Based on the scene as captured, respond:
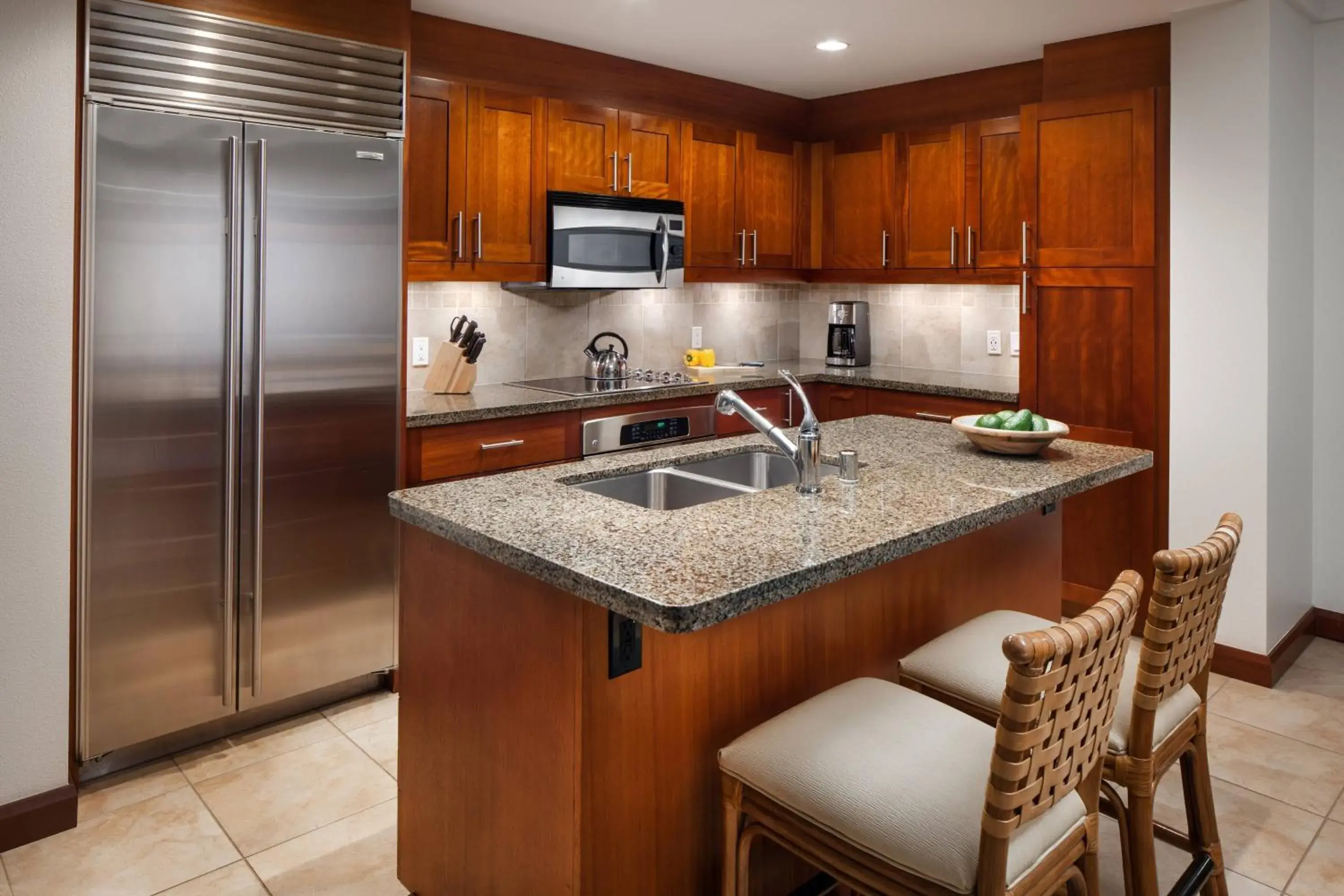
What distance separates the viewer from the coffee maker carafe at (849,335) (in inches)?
192

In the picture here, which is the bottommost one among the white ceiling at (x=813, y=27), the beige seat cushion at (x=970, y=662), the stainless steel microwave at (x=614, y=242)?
the beige seat cushion at (x=970, y=662)

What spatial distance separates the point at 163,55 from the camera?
100 inches

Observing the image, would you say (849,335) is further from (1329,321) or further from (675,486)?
(675,486)

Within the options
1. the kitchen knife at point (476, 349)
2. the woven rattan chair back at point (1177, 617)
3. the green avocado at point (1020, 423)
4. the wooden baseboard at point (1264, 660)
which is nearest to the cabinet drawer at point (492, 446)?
the kitchen knife at point (476, 349)

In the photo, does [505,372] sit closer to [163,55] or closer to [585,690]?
[163,55]

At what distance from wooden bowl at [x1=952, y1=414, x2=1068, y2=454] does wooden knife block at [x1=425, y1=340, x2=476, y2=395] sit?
1.94m

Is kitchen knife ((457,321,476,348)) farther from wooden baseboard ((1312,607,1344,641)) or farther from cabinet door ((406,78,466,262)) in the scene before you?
wooden baseboard ((1312,607,1344,641))

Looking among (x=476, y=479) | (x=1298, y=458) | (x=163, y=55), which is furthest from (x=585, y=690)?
(x=1298, y=458)

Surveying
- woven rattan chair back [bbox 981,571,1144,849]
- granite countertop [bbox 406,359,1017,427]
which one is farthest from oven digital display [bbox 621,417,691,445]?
woven rattan chair back [bbox 981,571,1144,849]

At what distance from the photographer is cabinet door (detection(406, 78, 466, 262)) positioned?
3371mm

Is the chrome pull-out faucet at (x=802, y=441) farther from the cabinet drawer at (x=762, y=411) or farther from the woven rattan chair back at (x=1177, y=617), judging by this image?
the cabinet drawer at (x=762, y=411)

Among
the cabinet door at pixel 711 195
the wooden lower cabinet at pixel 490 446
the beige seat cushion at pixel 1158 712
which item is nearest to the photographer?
the beige seat cushion at pixel 1158 712

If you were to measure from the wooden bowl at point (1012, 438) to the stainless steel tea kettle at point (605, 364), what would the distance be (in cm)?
201

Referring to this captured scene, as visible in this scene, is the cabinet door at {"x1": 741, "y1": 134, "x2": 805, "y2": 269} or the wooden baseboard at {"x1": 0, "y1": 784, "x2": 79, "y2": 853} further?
the cabinet door at {"x1": 741, "y1": 134, "x2": 805, "y2": 269}
